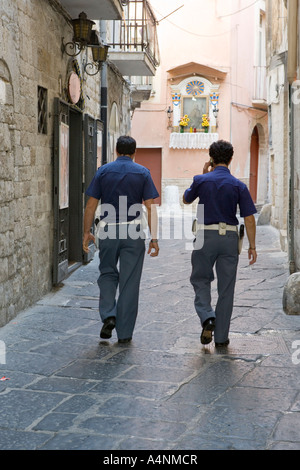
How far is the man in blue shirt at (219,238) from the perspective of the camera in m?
5.60

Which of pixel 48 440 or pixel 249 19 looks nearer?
pixel 48 440

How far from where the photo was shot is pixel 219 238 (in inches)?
221

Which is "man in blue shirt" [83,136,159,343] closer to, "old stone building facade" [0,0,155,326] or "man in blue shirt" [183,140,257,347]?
"man in blue shirt" [183,140,257,347]

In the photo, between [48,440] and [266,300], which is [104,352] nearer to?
[48,440]

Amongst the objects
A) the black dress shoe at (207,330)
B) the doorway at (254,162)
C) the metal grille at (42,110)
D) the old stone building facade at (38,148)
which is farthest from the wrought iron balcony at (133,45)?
the doorway at (254,162)

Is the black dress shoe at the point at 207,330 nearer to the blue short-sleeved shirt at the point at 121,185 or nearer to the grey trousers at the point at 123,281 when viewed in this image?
the grey trousers at the point at 123,281

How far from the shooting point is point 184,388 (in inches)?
181

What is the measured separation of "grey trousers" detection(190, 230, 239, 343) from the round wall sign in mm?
4643

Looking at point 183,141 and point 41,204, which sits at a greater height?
point 183,141

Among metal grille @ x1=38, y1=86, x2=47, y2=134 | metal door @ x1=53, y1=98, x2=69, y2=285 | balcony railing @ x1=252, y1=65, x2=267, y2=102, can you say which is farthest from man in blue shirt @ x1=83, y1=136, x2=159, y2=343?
balcony railing @ x1=252, y1=65, x2=267, y2=102

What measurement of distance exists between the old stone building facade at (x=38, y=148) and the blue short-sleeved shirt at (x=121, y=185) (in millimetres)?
1070

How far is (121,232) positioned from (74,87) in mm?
4609

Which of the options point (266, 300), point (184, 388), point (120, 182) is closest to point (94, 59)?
point (266, 300)

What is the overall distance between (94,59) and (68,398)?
25.3 feet
